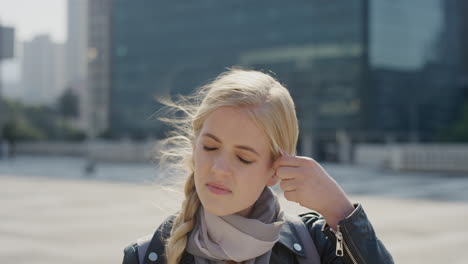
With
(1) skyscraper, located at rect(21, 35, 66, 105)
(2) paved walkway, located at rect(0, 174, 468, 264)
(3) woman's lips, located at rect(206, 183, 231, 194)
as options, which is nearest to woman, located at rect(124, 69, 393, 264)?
(3) woman's lips, located at rect(206, 183, 231, 194)

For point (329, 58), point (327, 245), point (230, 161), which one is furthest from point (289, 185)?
point (329, 58)

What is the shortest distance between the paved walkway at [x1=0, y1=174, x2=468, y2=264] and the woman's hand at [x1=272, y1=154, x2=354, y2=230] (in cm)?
66

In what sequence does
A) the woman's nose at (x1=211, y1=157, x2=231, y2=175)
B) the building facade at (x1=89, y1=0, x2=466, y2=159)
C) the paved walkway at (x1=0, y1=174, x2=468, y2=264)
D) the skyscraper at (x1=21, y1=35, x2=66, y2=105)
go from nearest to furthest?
1. the woman's nose at (x1=211, y1=157, x2=231, y2=175)
2. the paved walkway at (x1=0, y1=174, x2=468, y2=264)
3. the building facade at (x1=89, y1=0, x2=466, y2=159)
4. the skyscraper at (x1=21, y1=35, x2=66, y2=105)

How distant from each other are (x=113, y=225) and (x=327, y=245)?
9.04 meters

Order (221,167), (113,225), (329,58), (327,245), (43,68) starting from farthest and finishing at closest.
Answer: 1. (43,68)
2. (329,58)
3. (113,225)
4. (327,245)
5. (221,167)

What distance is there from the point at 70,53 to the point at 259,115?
7284 inches

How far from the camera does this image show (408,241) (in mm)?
8938

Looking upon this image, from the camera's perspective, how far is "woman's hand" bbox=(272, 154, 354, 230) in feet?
5.92

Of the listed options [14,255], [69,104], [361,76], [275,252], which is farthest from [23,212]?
[69,104]

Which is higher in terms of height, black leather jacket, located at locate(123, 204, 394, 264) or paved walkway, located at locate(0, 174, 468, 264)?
black leather jacket, located at locate(123, 204, 394, 264)

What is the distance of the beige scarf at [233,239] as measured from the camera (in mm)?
1835

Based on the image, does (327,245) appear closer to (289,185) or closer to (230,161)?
(289,185)

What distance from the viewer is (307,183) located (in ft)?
5.95

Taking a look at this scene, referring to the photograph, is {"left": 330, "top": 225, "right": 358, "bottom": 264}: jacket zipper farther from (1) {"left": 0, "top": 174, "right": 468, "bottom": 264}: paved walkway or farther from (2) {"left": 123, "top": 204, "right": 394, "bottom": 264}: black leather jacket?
(1) {"left": 0, "top": 174, "right": 468, "bottom": 264}: paved walkway
